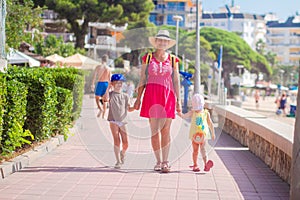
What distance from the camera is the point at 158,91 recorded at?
6.73 m

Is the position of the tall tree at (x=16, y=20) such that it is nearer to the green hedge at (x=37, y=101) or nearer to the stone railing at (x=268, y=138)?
the green hedge at (x=37, y=101)

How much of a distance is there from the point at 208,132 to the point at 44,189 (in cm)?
252

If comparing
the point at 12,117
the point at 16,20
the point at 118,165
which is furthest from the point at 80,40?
the point at 12,117

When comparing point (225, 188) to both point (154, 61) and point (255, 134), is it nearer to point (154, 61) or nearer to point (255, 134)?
point (154, 61)

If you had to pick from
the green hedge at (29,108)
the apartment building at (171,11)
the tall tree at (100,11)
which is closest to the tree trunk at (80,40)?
the tall tree at (100,11)

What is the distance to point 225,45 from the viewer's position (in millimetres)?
70625

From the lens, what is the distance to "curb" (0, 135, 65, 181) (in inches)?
241

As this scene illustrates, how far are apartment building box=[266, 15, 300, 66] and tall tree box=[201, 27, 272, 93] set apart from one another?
4605 cm

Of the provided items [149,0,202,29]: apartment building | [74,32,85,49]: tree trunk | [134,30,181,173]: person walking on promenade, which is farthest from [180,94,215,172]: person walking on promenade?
[149,0,202,29]: apartment building

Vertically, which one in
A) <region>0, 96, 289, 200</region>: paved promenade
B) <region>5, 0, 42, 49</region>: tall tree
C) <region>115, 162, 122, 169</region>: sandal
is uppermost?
<region>5, 0, 42, 49</region>: tall tree

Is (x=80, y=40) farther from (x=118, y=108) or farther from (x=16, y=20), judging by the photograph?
(x=118, y=108)

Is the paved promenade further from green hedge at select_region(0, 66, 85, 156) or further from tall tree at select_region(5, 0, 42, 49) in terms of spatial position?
tall tree at select_region(5, 0, 42, 49)

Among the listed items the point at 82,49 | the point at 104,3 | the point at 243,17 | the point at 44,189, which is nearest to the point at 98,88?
the point at 44,189

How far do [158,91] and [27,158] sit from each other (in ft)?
6.60
